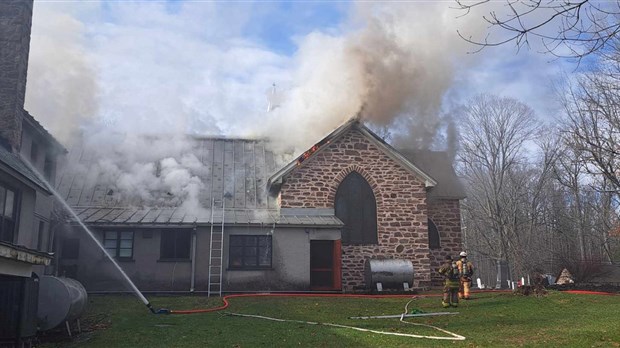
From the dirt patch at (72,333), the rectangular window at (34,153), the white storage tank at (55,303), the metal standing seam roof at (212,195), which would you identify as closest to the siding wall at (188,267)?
the metal standing seam roof at (212,195)

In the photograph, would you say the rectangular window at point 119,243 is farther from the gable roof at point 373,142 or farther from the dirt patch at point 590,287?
the dirt patch at point 590,287

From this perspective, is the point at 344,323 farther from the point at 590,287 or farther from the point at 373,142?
the point at 590,287

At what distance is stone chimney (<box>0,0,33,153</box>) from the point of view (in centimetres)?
1786

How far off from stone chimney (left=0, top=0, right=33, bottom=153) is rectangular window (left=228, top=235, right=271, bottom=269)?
841cm

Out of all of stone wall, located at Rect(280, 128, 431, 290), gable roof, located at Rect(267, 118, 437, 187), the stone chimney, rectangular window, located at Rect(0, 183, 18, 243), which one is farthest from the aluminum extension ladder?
rectangular window, located at Rect(0, 183, 18, 243)

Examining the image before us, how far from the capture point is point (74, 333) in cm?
1353

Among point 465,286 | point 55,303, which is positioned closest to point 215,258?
point 465,286

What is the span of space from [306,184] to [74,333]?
40.8 feet

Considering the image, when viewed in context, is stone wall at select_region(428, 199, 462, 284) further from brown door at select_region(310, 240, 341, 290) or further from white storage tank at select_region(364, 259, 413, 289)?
brown door at select_region(310, 240, 341, 290)

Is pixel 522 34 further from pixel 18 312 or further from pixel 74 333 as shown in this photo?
pixel 74 333

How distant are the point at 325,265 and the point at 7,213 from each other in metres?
12.2

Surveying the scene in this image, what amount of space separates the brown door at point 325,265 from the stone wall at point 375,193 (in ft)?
2.85

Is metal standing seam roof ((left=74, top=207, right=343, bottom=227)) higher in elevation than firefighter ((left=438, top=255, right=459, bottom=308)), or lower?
higher

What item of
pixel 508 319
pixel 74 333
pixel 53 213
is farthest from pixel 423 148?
pixel 74 333
